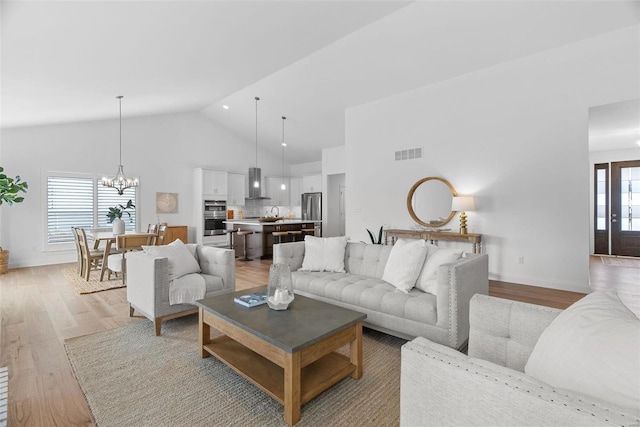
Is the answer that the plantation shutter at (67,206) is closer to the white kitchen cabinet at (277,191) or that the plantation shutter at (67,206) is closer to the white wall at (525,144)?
the white kitchen cabinet at (277,191)

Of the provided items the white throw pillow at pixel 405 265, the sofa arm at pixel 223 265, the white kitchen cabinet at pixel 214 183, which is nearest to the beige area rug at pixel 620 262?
the white throw pillow at pixel 405 265

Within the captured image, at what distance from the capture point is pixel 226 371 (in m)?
2.28

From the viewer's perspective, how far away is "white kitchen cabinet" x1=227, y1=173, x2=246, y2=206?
957 cm

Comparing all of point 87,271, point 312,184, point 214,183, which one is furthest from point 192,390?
point 312,184

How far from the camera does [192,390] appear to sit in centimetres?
205

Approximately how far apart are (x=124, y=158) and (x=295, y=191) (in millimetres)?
5327

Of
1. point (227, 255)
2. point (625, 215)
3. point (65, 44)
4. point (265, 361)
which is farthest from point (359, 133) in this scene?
point (625, 215)

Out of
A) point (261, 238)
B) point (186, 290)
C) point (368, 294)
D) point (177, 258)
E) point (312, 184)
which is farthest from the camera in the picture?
point (312, 184)

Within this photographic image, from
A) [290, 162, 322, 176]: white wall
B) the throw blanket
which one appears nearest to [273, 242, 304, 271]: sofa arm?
the throw blanket

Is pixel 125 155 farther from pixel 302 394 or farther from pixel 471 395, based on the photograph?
pixel 471 395

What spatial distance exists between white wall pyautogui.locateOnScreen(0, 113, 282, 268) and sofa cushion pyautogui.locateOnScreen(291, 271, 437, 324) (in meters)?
6.25

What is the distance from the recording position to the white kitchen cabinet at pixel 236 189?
957 cm

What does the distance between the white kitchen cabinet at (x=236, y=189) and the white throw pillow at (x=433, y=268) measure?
25.3 ft

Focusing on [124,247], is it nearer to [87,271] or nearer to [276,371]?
[87,271]
